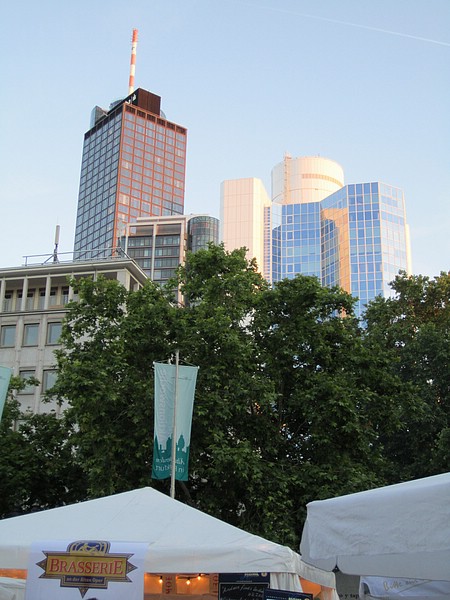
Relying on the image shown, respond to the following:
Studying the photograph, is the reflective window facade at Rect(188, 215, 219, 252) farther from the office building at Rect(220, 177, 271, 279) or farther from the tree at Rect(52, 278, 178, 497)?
the tree at Rect(52, 278, 178, 497)

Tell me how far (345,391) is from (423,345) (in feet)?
32.0

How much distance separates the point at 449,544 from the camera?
483cm

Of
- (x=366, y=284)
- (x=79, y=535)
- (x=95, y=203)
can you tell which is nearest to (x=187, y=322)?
(x=79, y=535)

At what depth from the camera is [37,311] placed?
5372 cm

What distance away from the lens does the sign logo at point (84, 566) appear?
8469 mm

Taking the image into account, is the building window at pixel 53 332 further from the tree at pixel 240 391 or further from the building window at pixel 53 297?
the tree at pixel 240 391

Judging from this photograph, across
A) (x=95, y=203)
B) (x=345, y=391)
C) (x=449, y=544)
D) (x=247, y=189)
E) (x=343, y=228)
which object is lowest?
(x=449, y=544)

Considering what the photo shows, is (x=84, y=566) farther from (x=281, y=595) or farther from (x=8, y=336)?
(x=8, y=336)

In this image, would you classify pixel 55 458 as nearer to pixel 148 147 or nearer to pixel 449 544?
pixel 449 544

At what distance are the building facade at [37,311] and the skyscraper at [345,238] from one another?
69.9m

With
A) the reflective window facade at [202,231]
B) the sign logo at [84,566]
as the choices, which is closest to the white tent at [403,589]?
the sign logo at [84,566]

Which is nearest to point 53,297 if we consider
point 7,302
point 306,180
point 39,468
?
point 7,302

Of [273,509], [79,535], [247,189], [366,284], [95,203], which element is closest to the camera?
[79,535]

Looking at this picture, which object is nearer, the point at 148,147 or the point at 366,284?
the point at 366,284
